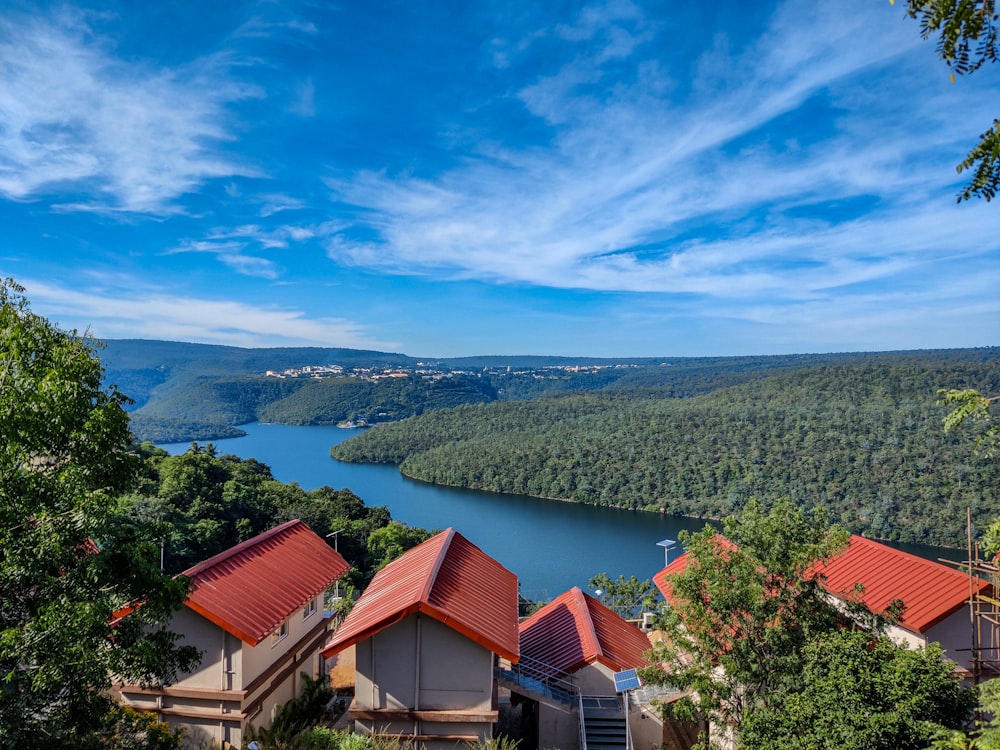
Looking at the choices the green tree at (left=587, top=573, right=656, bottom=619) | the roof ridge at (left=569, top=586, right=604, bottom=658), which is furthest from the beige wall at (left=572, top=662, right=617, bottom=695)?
the green tree at (left=587, top=573, right=656, bottom=619)

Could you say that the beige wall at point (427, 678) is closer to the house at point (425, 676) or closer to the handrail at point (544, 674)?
the house at point (425, 676)

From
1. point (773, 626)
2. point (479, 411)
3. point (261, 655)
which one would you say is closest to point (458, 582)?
point (261, 655)

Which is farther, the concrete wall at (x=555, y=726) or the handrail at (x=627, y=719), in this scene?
the concrete wall at (x=555, y=726)

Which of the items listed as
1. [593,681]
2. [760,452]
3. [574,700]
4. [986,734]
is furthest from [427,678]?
[760,452]

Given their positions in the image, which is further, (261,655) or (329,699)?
(329,699)

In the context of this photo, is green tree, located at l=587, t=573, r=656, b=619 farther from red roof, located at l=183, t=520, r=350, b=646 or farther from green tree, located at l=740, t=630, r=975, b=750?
green tree, located at l=740, t=630, r=975, b=750

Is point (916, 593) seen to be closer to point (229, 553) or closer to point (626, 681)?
point (626, 681)

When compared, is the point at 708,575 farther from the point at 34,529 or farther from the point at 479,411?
the point at 479,411

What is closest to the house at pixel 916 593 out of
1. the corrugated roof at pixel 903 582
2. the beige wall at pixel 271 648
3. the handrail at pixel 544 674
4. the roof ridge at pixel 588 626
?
the corrugated roof at pixel 903 582
